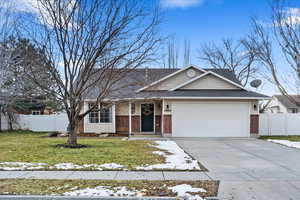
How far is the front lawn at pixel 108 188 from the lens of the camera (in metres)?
5.28

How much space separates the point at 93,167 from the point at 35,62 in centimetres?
644

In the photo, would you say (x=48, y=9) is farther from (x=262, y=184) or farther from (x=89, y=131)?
(x=262, y=184)

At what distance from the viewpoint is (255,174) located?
7086 mm

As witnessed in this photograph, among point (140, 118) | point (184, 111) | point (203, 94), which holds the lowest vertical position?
point (140, 118)

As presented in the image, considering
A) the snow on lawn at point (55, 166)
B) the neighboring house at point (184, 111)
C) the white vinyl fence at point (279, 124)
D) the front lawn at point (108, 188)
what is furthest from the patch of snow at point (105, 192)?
the white vinyl fence at point (279, 124)

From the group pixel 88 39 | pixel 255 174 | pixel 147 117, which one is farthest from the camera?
pixel 147 117

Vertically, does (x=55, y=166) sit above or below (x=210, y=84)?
below

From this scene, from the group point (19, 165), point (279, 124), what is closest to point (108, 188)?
point (19, 165)

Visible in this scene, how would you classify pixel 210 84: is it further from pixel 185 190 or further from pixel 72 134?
pixel 185 190

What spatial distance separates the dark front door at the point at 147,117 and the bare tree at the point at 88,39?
6761 mm

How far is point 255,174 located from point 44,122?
57.1 ft

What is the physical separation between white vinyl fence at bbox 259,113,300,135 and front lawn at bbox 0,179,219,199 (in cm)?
1466

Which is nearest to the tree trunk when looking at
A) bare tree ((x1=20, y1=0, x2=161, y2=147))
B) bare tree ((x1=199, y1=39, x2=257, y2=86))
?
bare tree ((x1=20, y1=0, x2=161, y2=147))

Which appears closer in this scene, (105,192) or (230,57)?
(105,192)
